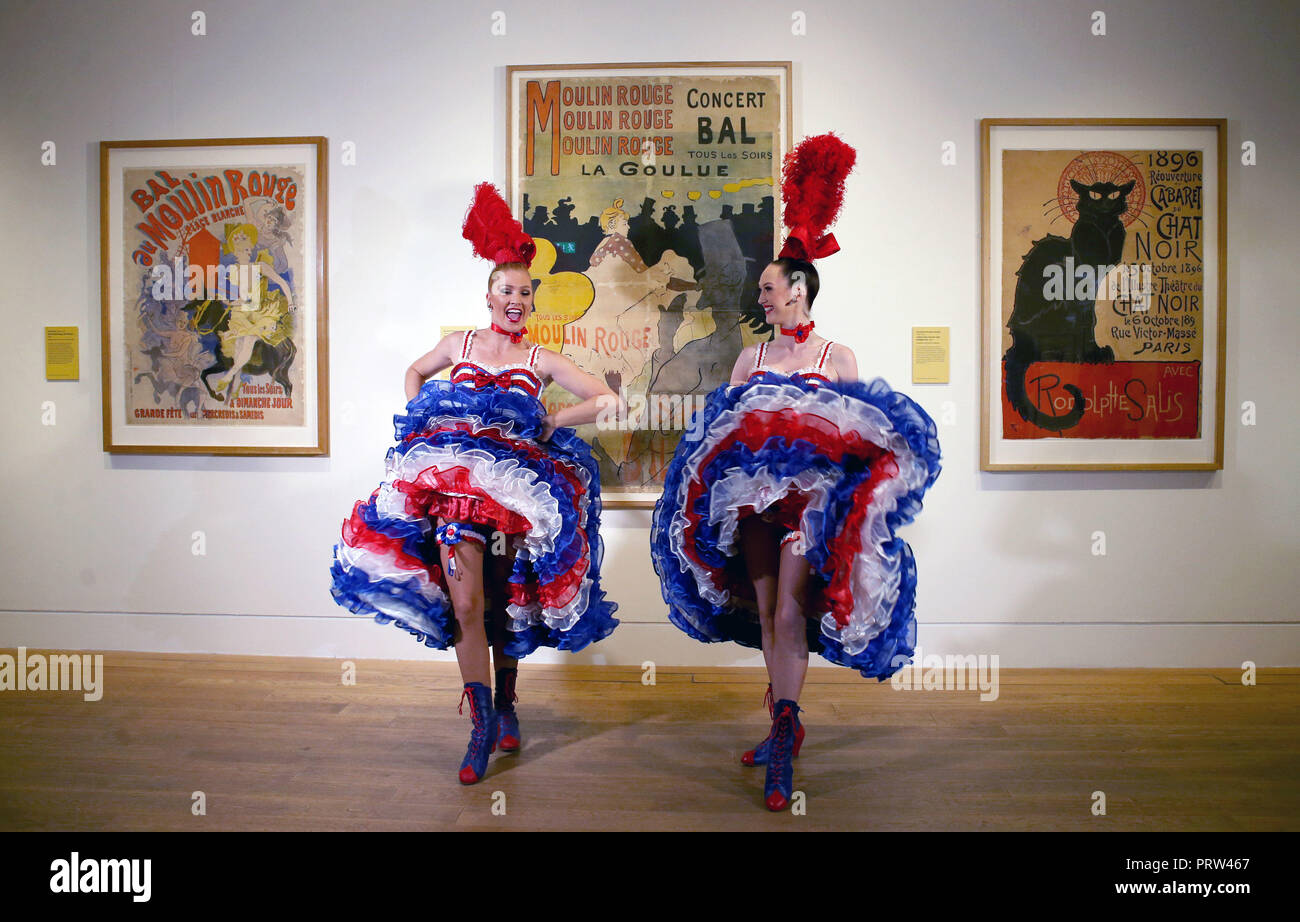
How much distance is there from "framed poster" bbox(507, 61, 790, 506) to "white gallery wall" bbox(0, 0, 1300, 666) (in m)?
0.15

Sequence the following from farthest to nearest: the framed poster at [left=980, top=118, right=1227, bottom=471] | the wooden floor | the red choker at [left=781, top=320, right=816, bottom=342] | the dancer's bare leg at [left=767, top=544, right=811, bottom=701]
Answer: the framed poster at [left=980, top=118, right=1227, bottom=471] → the red choker at [left=781, top=320, right=816, bottom=342] → the dancer's bare leg at [left=767, top=544, right=811, bottom=701] → the wooden floor

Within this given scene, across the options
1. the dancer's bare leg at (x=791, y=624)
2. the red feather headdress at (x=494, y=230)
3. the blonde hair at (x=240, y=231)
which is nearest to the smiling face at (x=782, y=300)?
the dancer's bare leg at (x=791, y=624)

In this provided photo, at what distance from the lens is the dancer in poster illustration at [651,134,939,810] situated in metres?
2.14

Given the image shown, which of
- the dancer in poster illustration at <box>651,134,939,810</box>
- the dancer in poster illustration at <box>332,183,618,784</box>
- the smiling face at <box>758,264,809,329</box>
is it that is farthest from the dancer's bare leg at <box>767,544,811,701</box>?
the smiling face at <box>758,264,809,329</box>

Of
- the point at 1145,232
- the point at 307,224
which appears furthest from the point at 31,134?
the point at 1145,232

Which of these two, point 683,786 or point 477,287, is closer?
point 683,786

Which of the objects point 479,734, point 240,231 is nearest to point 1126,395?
point 479,734

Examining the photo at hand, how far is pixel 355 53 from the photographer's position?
3391 millimetres

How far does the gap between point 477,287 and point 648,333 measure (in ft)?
2.62

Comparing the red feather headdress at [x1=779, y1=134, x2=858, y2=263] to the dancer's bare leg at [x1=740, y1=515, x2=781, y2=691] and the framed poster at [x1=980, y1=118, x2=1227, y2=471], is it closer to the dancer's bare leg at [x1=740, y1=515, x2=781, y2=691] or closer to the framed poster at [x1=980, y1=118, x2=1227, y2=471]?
the dancer's bare leg at [x1=740, y1=515, x2=781, y2=691]

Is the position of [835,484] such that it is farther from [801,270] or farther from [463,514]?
[463,514]

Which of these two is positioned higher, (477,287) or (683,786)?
(477,287)

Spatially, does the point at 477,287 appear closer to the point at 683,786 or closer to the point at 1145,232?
the point at 683,786

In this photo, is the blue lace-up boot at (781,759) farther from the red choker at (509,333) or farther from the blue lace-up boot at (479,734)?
the red choker at (509,333)
